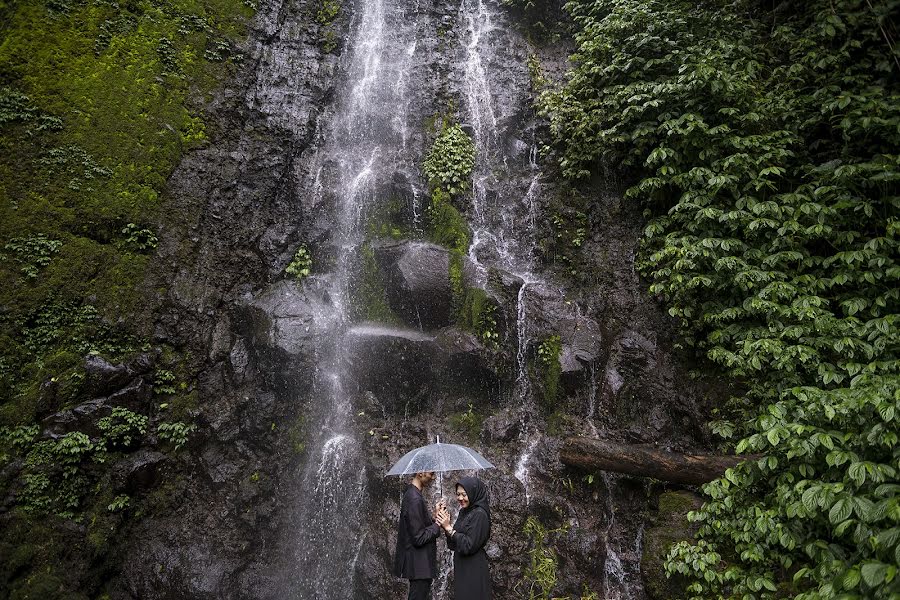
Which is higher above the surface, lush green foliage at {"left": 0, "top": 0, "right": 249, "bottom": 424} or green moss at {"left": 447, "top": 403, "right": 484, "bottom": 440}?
lush green foliage at {"left": 0, "top": 0, "right": 249, "bottom": 424}

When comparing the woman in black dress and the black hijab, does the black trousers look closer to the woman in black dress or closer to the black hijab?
the woman in black dress

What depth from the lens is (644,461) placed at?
5.39 metres

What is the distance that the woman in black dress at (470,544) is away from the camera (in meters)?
3.57

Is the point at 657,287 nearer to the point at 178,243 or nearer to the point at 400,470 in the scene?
the point at 400,470

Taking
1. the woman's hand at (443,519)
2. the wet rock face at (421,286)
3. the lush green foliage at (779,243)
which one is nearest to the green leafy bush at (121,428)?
the wet rock face at (421,286)

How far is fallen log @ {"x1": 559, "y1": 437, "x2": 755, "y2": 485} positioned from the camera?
504 cm

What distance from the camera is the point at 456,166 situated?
8.54m

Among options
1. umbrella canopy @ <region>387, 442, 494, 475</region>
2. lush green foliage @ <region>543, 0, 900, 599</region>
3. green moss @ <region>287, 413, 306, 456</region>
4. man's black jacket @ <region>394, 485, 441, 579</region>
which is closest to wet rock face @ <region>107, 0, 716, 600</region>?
green moss @ <region>287, 413, 306, 456</region>

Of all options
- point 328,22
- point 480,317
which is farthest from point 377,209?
point 328,22

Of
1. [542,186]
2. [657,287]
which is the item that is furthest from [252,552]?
[542,186]

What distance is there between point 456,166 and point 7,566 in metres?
8.26

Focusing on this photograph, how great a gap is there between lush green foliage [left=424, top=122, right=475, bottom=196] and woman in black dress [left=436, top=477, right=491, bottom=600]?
5.92m

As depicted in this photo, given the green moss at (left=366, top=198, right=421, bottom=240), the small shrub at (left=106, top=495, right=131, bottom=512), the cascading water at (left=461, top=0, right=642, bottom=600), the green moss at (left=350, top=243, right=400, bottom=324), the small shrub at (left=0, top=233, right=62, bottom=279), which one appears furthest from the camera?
the green moss at (left=366, top=198, right=421, bottom=240)

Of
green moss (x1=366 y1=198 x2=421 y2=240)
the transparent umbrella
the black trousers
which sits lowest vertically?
the black trousers
